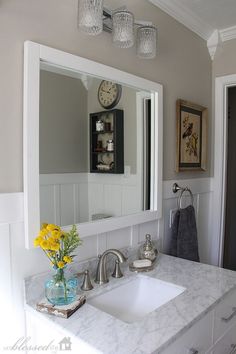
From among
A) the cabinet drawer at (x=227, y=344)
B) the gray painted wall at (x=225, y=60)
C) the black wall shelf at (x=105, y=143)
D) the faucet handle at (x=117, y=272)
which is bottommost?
the cabinet drawer at (x=227, y=344)

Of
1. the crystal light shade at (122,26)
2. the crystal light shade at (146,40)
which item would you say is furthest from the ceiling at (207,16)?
the crystal light shade at (122,26)

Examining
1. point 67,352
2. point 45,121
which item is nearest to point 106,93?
point 45,121

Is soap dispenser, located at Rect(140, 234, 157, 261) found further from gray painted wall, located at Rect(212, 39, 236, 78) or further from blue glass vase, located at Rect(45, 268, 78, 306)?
gray painted wall, located at Rect(212, 39, 236, 78)

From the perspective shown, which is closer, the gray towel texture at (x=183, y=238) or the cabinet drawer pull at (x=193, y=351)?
the cabinet drawer pull at (x=193, y=351)

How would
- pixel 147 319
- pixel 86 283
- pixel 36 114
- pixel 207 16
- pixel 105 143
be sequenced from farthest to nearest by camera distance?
pixel 207 16 < pixel 105 143 < pixel 86 283 < pixel 36 114 < pixel 147 319

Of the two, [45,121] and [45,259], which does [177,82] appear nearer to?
[45,121]

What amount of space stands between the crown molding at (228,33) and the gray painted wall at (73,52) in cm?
21

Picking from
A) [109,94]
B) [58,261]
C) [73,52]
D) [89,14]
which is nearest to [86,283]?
[58,261]

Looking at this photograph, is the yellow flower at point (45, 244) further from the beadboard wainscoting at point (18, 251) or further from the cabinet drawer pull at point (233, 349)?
the cabinet drawer pull at point (233, 349)

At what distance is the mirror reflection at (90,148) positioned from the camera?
1.19 meters

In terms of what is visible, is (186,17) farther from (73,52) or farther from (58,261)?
(58,261)

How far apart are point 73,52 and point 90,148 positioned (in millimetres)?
420

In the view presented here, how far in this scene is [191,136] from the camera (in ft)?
6.57

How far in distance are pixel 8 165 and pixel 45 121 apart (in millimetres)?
236
